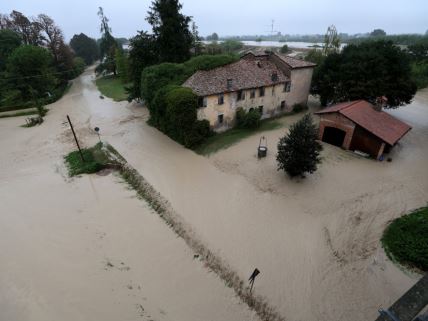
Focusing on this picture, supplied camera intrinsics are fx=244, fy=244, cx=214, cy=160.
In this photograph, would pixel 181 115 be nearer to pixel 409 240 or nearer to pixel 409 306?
pixel 409 240

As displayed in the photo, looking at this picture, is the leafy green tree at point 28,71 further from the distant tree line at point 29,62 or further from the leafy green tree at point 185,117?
the leafy green tree at point 185,117

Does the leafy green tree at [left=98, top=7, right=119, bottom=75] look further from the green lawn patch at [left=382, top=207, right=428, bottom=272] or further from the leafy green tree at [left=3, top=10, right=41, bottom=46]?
the green lawn patch at [left=382, top=207, right=428, bottom=272]

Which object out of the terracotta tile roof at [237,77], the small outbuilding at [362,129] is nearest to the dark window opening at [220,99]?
the terracotta tile roof at [237,77]

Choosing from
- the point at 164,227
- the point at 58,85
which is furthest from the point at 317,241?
the point at 58,85

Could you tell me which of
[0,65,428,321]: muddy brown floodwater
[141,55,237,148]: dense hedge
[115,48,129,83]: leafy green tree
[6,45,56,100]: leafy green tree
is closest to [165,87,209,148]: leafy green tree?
[141,55,237,148]: dense hedge

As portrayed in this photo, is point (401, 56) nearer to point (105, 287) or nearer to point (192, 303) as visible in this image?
point (192, 303)
